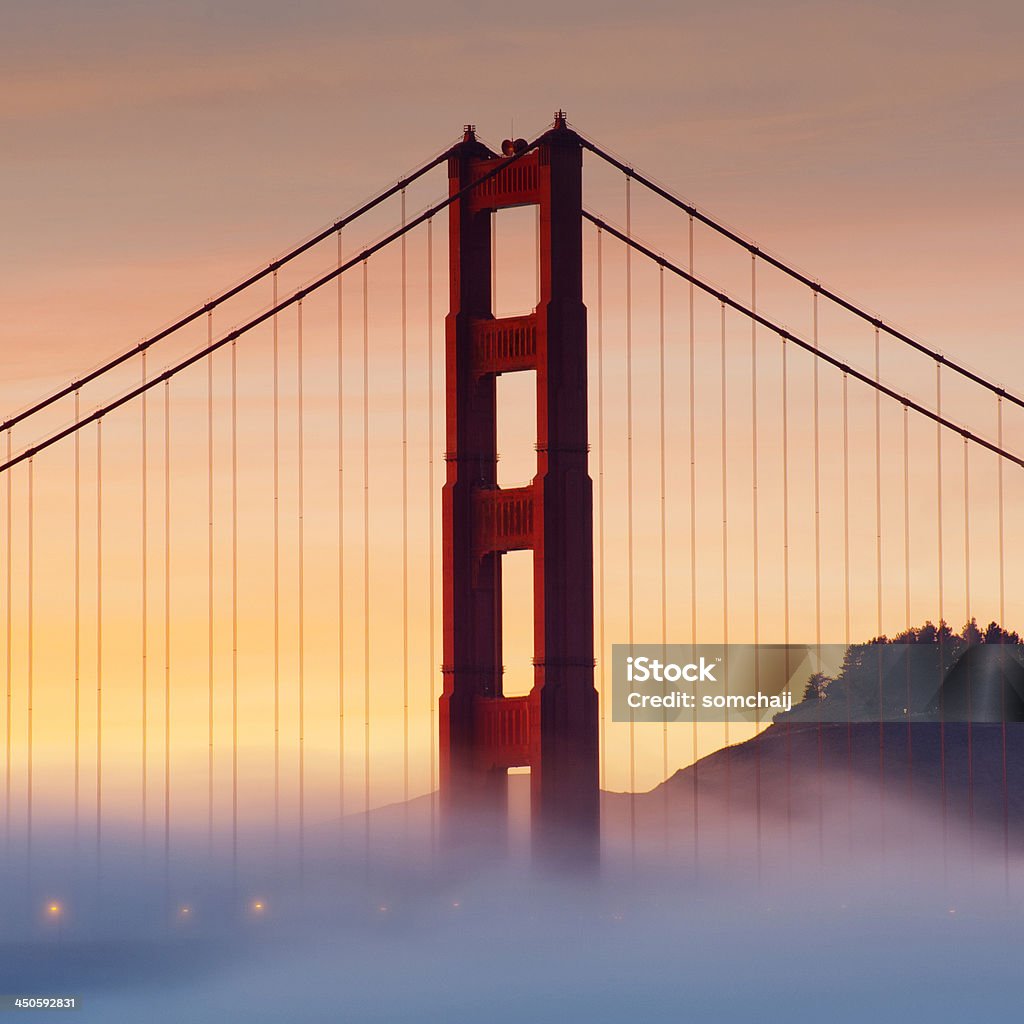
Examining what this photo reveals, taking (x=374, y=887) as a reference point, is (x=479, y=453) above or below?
above

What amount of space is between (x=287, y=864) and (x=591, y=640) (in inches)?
401

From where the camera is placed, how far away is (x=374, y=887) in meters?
81.1

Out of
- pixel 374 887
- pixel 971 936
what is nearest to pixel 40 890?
pixel 374 887

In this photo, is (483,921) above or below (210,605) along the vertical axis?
below

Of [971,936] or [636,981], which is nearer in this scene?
[636,981]

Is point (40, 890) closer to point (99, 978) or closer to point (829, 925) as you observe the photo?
point (99, 978)

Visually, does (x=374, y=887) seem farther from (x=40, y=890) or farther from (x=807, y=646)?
(x=807, y=646)

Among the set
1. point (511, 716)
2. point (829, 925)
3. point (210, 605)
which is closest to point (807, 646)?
point (829, 925)

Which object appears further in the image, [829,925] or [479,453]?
[829,925]

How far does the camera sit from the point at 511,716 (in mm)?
78938

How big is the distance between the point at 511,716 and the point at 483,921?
18.1ft

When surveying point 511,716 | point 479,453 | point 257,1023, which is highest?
point 479,453

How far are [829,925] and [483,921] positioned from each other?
12.8 metres

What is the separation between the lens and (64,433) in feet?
270
